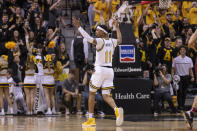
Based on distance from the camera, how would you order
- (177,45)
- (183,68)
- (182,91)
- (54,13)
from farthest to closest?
1. (54,13)
2. (177,45)
3. (183,68)
4. (182,91)

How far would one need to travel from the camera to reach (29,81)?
59.5ft

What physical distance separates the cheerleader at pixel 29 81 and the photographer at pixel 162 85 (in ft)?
15.1

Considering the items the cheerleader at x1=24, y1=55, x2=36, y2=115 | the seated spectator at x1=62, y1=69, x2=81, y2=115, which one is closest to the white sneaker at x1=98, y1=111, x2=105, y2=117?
the seated spectator at x1=62, y1=69, x2=81, y2=115

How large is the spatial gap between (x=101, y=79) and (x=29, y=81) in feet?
19.4

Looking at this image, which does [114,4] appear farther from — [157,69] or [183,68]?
[183,68]

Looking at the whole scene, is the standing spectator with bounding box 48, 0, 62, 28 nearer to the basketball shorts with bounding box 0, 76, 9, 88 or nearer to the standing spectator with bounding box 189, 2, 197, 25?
the basketball shorts with bounding box 0, 76, 9, 88

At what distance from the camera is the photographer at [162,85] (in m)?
18.5

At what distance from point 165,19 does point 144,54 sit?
3826 mm

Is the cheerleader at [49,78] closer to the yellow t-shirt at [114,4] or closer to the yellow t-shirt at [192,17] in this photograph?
the yellow t-shirt at [114,4]

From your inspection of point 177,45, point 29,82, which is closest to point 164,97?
point 177,45

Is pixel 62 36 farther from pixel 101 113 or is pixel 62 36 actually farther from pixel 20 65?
pixel 101 113

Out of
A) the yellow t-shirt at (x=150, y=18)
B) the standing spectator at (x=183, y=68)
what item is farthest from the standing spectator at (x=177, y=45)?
the yellow t-shirt at (x=150, y=18)

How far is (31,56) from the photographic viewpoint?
18.2m

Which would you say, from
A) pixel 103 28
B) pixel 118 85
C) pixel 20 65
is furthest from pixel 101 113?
pixel 103 28
